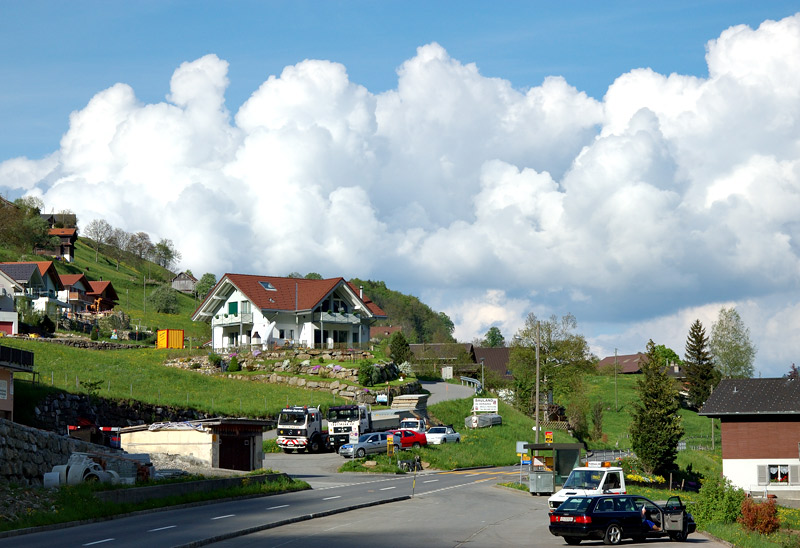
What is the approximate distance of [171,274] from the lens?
617 feet

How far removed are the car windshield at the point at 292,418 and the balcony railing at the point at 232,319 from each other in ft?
115

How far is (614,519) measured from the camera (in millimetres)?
26375

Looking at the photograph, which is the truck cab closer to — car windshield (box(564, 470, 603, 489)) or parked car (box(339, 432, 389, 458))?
parked car (box(339, 432, 389, 458))

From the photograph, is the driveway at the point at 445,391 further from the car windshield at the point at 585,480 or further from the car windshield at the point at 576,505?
the car windshield at the point at 576,505

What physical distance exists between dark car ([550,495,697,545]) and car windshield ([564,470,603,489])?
4.22 metres

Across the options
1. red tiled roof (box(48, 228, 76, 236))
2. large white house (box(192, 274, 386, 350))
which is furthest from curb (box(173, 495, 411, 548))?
red tiled roof (box(48, 228, 76, 236))

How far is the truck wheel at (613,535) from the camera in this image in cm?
2616

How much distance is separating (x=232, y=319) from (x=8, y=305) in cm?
2164

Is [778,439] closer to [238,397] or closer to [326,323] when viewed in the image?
[238,397]

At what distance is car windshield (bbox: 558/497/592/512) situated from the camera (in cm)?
2619

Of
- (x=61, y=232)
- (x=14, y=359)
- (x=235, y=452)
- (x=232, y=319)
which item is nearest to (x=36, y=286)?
(x=232, y=319)

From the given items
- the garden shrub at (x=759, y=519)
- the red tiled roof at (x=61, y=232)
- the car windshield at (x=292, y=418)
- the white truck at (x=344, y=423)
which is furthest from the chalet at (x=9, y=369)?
the red tiled roof at (x=61, y=232)

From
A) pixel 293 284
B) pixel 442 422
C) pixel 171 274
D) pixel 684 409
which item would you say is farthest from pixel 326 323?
pixel 171 274

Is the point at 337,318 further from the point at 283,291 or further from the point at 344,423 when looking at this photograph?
the point at 344,423
